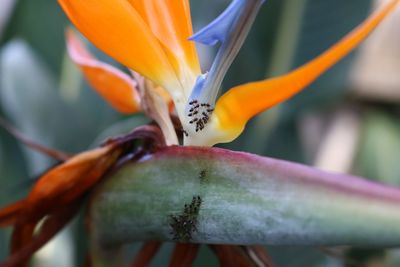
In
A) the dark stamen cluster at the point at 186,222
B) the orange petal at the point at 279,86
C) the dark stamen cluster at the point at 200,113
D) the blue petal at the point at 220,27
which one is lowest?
the dark stamen cluster at the point at 186,222

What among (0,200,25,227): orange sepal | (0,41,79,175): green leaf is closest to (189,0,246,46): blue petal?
(0,200,25,227): orange sepal

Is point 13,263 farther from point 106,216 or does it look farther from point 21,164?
point 21,164

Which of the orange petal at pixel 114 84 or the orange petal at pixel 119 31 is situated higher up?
the orange petal at pixel 119 31

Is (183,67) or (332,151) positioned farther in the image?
(332,151)

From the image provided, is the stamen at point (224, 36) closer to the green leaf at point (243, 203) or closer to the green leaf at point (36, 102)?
the green leaf at point (243, 203)

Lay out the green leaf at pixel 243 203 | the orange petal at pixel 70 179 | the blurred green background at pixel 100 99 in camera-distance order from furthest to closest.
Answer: the blurred green background at pixel 100 99, the orange petal at pixel 70 179, the green leaf at pixel 243 203

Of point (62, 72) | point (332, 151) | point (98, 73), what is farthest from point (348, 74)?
point (332, 151)

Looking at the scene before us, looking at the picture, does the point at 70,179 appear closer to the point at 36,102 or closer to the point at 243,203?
the point at 243,203

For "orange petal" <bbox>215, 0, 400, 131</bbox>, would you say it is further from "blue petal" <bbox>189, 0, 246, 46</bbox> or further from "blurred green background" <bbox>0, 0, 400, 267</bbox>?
"blurred green background" <bbox>0, 0, 400, 267</bbox>

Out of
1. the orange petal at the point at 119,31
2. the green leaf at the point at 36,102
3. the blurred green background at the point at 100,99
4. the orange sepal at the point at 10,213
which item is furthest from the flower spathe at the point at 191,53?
the green leaf at the point at 36,102
